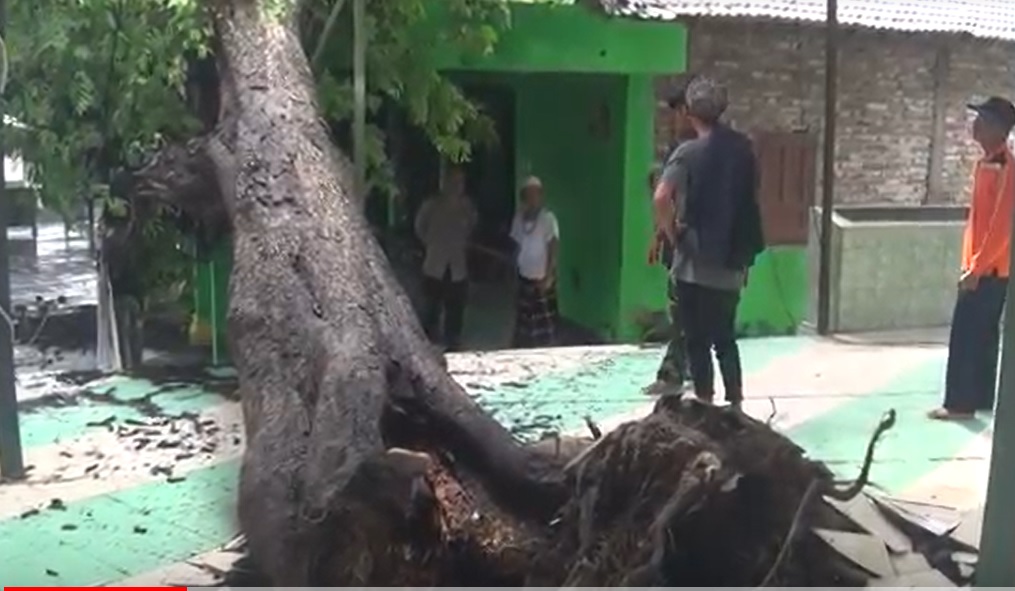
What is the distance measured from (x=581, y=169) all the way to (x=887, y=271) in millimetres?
2866

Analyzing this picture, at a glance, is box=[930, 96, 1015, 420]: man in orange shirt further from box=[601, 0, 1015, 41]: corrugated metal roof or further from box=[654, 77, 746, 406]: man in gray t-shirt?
box=[601, 0, 1015, 41]: corrugated metal roof

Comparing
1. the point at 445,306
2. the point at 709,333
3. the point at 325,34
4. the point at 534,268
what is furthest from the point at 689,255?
the point at 445,306

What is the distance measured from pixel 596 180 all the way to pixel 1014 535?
23.8 feet

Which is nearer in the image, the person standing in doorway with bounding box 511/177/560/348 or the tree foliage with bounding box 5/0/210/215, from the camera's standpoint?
the tree foliage with bounding box 5/0/210/215

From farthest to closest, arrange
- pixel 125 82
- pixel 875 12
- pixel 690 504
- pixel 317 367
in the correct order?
pixel 875 12 < pixel 125 82 < pixel 317 367 < pixel 690 504

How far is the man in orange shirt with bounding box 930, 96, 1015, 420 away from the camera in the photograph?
20.6 feet

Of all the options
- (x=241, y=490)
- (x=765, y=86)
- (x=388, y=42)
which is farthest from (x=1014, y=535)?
(x=765, y=86)

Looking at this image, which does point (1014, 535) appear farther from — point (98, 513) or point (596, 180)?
point (596, 180)

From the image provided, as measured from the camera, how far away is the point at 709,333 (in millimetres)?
6172

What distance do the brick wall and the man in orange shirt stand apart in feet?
14.1

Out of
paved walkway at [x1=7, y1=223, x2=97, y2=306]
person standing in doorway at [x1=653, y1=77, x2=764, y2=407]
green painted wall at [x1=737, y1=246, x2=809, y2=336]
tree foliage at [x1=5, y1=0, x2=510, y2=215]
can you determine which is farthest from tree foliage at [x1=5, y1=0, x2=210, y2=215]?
green painted wall at [x1=737, y1=246, x2=809, y2=336]

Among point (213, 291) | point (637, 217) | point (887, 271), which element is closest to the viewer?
point (213, 291)

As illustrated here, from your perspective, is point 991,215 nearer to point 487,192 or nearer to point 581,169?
point 581,169

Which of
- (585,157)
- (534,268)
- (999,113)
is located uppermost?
(999,113)
